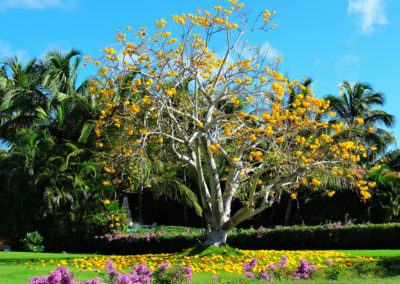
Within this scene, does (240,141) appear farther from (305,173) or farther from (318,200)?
(318,200)

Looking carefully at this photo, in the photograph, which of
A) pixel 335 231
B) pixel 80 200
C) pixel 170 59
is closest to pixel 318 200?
pixel 335 231

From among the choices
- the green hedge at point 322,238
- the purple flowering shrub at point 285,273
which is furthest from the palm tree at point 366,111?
the purple flowering shrub at point 285,273

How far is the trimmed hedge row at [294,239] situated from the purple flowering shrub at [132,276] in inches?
303

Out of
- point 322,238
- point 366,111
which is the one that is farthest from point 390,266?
point 366,111

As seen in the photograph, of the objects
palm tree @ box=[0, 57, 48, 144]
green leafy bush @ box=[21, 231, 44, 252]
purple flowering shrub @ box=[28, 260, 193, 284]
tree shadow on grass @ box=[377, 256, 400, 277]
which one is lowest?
tree shadow on grass @ box=[377, 256, 400, 277]

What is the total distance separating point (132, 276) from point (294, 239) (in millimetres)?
10369

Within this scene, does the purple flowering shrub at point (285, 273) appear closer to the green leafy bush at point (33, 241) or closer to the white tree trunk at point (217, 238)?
the white tree trunk at point (217, 238)

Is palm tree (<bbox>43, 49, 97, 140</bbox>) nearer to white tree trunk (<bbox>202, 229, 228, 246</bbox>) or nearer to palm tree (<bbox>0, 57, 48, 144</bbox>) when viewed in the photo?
palm tree (<bbox>0, 57, 48, 144</bbox>)

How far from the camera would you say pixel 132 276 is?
198 inches

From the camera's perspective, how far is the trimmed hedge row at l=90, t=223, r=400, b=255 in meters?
13.8

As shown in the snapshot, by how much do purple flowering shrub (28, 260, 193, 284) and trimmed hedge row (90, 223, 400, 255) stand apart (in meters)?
7.70

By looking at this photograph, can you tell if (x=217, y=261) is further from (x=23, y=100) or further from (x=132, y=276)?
(x=23, y=100)

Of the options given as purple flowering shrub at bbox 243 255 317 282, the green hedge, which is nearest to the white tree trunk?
the green hedge

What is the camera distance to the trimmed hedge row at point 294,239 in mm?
13789
